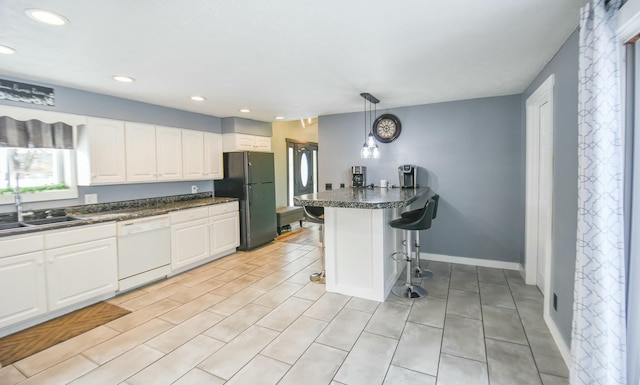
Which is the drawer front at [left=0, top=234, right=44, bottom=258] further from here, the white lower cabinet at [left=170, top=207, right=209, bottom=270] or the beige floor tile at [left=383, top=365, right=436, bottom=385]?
the beige floor tile at [left=383, top=365, right=436, bottom=385]

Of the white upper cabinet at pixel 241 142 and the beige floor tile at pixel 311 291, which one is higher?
the white upper cabinet at pixel 241 142

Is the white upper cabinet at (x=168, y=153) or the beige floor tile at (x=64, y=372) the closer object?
the beige floor tile at (x=64, y=372)

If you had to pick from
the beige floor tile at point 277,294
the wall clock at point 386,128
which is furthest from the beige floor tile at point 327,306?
the wall clock at point 386,128

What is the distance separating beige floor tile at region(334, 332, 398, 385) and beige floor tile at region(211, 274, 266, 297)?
5.31 feet

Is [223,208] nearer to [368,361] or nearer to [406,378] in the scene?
[368,361]

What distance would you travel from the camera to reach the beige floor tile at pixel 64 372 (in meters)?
1.98

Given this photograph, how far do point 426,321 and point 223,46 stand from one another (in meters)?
2.82

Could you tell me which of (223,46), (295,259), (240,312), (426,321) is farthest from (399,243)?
(223,46)

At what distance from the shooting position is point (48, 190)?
10.3ft

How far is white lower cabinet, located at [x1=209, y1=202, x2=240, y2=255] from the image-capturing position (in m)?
4.39

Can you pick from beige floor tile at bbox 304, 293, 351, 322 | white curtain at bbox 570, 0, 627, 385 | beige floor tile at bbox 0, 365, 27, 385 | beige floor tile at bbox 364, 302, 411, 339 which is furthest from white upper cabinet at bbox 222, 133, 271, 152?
white curtain at bbox 570, 0, 627, 385

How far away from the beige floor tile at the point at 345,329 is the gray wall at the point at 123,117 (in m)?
3.11

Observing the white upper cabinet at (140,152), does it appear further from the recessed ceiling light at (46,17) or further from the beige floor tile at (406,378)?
the beige floor tile at (406,378)

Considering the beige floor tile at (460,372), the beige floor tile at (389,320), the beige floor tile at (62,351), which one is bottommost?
the beige floor tile at (460,372)
